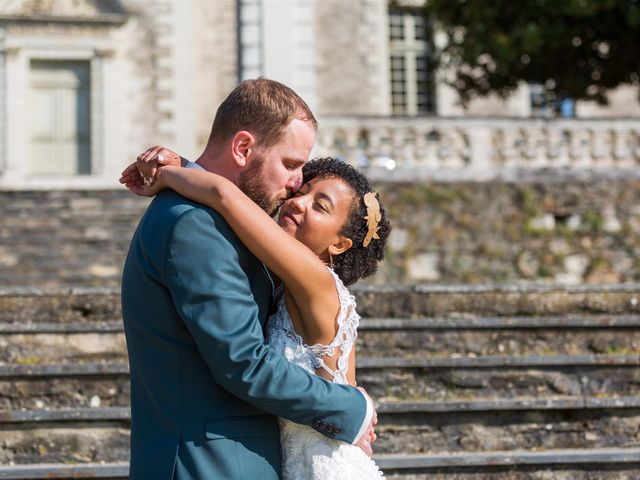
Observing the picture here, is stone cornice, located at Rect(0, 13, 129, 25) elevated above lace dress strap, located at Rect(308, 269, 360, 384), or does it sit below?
above

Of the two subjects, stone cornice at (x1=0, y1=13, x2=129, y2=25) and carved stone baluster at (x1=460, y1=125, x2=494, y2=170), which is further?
stone cornice at (x1=0, y1=13, x2=129, y2=25)

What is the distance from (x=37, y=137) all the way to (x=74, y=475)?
12.8 meters

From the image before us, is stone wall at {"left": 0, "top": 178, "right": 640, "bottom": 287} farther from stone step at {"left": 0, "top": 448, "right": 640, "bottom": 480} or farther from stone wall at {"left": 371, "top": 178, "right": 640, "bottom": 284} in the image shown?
stone step at {"left": 0, "top": 448, "right": 640, "bottom": 480}

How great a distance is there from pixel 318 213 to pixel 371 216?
0.45 feet

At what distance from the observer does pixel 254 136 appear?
2342 millimetres

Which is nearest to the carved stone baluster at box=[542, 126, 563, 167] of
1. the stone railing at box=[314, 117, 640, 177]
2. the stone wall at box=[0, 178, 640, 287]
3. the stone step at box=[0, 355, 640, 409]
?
the stone railing at box=[314, 117, 640, 177]

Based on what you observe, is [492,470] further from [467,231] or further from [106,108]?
[106,108]

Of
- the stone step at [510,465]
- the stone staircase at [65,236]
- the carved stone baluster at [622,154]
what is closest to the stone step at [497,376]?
the stone step at [510,465]

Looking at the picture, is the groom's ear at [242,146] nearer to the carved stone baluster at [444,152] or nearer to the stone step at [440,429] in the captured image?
the stone step at [440,429]

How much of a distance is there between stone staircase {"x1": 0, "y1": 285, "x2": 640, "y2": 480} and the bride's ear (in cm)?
212

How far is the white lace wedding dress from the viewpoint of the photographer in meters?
2.35

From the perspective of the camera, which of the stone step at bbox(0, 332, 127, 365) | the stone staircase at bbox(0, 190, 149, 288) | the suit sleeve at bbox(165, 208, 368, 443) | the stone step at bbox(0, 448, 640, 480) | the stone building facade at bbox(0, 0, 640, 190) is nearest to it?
the suit sleeve at bbox(165, 208, 368, 443)

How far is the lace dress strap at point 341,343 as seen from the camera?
2.42 meters

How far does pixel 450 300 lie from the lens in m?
6.25
